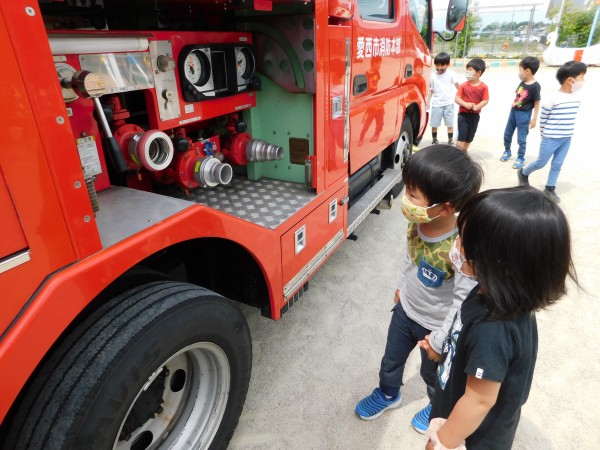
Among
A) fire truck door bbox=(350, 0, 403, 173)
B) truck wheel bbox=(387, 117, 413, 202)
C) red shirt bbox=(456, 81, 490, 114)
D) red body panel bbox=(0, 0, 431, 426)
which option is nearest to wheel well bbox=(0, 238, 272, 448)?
red body panel bbox=(0, 0, 431, 426)

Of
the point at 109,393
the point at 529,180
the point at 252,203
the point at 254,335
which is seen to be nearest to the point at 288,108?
the point at 252,203

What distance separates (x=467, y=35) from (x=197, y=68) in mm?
26079

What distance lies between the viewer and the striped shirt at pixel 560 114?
4.24 metres

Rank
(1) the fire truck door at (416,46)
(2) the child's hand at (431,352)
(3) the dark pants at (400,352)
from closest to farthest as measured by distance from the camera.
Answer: (2) the child's hand at (431,352) < (3) the dark pants at (400,352) < (1) the fire truck door at (416,46)

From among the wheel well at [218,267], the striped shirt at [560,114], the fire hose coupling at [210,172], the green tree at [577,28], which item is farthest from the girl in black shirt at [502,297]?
the green tree at [577,28]

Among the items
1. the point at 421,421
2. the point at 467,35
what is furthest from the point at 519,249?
the point at 467,35

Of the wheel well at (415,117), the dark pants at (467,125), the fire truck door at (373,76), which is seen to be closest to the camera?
the fire truck door at (373,76)

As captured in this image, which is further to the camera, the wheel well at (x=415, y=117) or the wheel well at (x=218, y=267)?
the wheel well at (x=415, y=117)

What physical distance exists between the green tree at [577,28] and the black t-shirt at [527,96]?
24152 millimetres

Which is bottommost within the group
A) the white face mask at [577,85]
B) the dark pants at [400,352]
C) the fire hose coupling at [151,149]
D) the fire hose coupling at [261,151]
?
the dark pants at [400,352]

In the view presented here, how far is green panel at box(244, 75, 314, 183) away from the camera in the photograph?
7.97 feet

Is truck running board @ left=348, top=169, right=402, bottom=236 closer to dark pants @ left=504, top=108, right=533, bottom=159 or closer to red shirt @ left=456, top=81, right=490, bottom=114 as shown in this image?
red shirt @ left=456, top=81, right=490, bottom=114

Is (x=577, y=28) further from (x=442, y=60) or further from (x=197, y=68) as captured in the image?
(x=197, y=68)

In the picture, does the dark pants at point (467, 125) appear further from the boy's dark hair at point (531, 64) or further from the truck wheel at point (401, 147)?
the truck wheel at point (401, 147)
